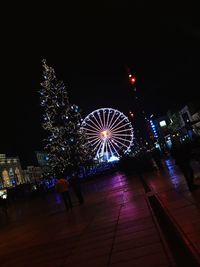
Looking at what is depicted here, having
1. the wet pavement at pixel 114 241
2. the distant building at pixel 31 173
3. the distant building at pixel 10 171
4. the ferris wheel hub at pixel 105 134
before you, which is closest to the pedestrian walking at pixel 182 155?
the wet pavement at pixel 114 241

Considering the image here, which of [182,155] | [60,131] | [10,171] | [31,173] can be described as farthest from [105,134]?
[31,173]

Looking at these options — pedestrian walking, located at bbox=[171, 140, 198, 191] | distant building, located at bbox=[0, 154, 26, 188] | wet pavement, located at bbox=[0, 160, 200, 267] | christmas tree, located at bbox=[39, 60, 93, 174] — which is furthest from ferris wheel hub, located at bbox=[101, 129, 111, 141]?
wet pavement, located at bbox=[0, 160, 200, 267]

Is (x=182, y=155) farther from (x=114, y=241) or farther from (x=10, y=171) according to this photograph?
(x=10, y=171)

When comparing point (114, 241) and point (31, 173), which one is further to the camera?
point (31, 173)

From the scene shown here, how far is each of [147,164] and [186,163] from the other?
1830 cm

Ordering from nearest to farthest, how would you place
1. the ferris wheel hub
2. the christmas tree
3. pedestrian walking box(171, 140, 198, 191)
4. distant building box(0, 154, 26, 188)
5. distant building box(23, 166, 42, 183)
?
pedestrian walking box(171, 140, 198, 191)
the christmas tree
the ferris wheel hub
distant building box(0, 154, 26, 188)
distant building box(23, 166, 42, 183)

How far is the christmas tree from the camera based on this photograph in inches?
1764

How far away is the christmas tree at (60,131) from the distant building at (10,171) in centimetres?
3778

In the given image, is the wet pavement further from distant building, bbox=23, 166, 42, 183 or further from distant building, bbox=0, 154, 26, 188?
distant building, bbox=23, 166, 42, 183

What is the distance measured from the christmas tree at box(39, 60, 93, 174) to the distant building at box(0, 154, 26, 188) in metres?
37.8

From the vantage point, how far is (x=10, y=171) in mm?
87812

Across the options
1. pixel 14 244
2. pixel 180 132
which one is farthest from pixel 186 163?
pixel 180 132

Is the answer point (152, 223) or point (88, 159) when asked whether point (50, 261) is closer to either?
point (152, 223)

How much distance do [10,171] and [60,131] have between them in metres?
46.0
